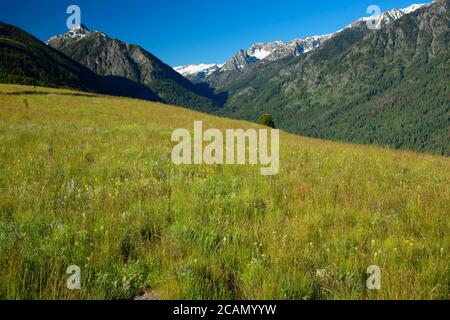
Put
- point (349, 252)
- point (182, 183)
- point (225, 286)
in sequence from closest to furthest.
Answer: point (225, 286)
point (349, 252)
point (182, 183)

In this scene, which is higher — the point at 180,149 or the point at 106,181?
the point at 180,149

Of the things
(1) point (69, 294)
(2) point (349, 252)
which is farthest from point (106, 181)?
(2) point (349, 252)

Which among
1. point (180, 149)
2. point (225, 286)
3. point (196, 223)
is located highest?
point (180, 149)

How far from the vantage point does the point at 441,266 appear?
14.1 ft

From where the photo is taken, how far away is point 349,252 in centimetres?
483

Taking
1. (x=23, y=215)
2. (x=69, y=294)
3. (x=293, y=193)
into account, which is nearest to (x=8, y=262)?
(x=69, y=294)

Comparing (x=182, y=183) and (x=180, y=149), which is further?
(x=180, y=149)

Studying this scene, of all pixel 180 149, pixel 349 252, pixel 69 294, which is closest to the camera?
pixel 69 294

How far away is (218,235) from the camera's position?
552 cm

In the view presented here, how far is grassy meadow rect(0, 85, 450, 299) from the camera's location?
4.08m

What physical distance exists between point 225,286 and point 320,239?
76.3 inches

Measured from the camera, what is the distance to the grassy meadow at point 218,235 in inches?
161

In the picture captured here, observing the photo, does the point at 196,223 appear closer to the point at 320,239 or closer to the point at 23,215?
the point at 320,239

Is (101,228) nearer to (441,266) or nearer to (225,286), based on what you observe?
(225,286)
